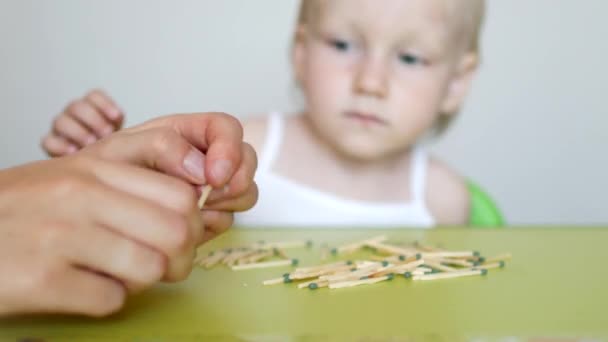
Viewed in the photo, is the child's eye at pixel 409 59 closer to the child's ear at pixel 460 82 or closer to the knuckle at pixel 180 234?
the child's ear at pixel 460 82

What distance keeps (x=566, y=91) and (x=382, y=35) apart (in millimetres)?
1207

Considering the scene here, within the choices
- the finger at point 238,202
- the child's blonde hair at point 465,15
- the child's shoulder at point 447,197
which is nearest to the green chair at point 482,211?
the child's shoulder at point 447,197

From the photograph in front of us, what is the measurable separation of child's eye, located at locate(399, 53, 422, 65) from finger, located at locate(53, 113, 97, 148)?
0.56 m

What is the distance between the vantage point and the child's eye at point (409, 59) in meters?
1.35

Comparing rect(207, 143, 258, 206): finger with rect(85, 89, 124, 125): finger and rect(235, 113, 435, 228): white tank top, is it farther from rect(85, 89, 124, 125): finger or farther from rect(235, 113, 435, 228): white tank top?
rect(235, 113, 435, 228): white tank top

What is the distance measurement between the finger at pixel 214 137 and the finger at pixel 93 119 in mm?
Result: 527

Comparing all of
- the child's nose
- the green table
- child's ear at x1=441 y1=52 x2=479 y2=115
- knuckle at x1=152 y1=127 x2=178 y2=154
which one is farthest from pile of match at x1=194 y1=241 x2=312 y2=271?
child's ear at x1=441 y1=52 x2=479 y2=115

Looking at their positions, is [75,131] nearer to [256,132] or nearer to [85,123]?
[85,123]

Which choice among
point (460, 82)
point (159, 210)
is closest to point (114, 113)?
point (159, 210)

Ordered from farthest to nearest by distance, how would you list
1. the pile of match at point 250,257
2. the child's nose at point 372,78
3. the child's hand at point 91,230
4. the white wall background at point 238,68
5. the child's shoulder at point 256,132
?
the white wall background at point 238,68, the child's shoulder at point 256,132, the child's nose at point 372,78, the pile of match at point 250,257, the child's hand at point 91,230

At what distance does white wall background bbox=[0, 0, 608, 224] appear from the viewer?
7.17ft

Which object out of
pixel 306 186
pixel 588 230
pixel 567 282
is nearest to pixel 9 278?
pixel 567 282

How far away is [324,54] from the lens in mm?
1396

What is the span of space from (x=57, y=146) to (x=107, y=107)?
100 mm
